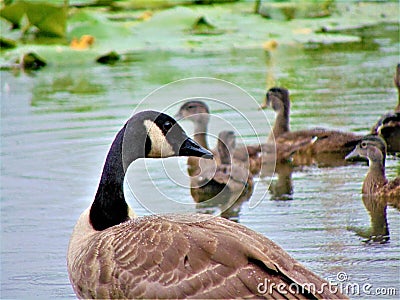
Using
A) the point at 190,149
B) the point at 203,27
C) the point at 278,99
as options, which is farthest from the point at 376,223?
the point at 203,27

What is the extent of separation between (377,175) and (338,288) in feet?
12.9

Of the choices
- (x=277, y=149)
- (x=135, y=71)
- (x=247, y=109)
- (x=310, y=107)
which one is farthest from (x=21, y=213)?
(x=135, y=71)

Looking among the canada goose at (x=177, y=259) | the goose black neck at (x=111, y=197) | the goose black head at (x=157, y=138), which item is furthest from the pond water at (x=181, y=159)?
the goose black head at (x=157, y=138)

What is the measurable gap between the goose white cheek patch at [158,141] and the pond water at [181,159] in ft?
4.10

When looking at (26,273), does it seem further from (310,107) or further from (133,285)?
(310,107)

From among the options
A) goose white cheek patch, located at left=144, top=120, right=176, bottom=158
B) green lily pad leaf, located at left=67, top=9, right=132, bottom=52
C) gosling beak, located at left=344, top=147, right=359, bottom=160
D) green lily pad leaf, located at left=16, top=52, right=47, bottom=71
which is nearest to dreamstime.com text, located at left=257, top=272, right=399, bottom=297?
goose white cheek patch, located at left=144, top=120, right=176, bottom=158

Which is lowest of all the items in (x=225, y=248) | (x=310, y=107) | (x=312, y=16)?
(x=312, y=16)

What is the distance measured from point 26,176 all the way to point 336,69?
637 cm

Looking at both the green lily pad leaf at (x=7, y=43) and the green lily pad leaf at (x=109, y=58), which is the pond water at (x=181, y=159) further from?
the green lily pad leaf at (x=7, y=43)

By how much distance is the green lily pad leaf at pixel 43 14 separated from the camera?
621 inches

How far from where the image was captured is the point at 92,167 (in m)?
9.74

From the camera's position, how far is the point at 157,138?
5.92 metres

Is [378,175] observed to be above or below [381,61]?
above

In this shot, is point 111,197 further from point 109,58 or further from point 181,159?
point 109,58
